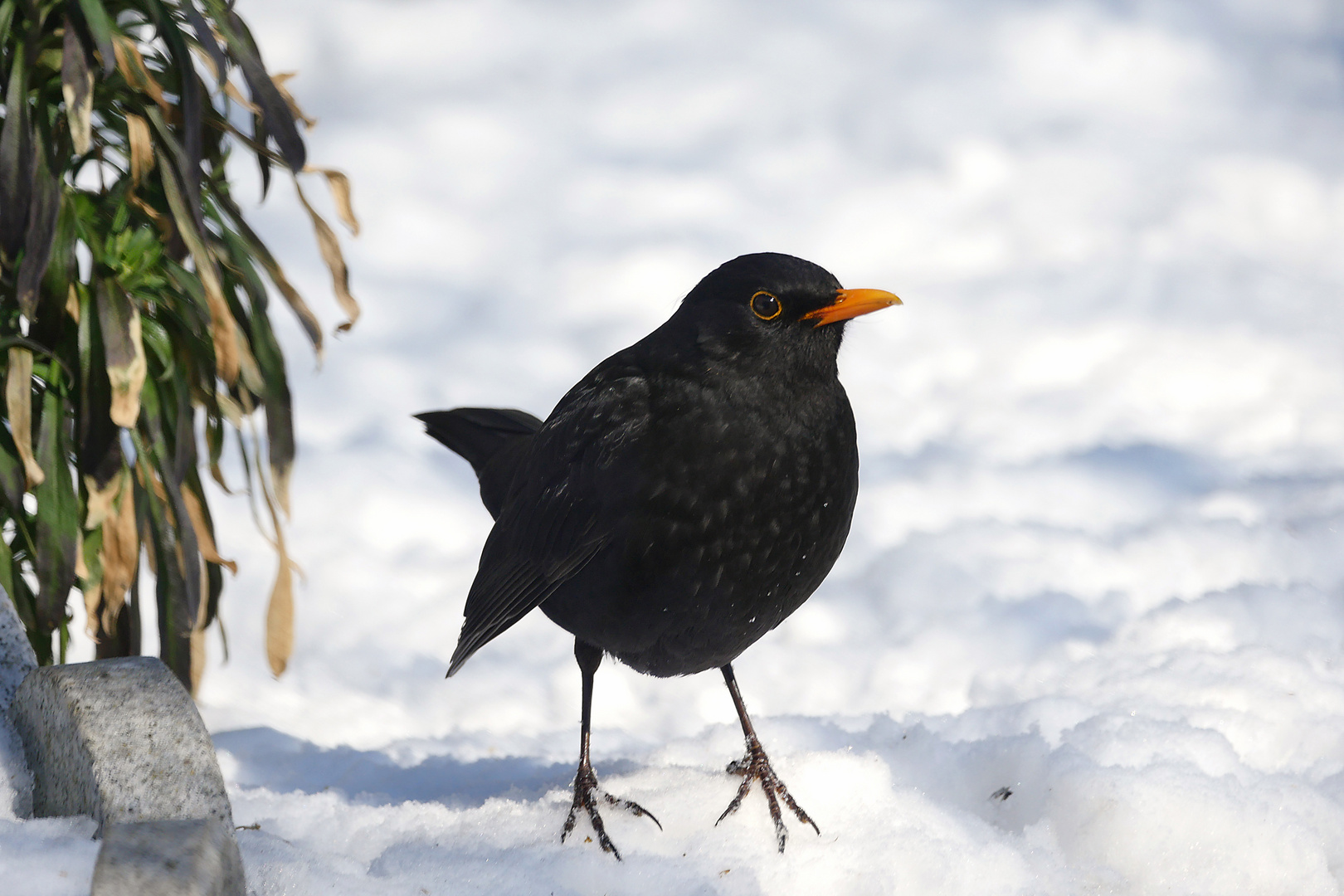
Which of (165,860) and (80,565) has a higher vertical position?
(165,860)

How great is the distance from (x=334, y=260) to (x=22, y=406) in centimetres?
98

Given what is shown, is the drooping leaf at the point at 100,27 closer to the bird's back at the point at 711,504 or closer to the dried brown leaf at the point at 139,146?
the dried brown leaf at the point at 139,146

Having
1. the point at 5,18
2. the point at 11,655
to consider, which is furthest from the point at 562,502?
the point at 5,18

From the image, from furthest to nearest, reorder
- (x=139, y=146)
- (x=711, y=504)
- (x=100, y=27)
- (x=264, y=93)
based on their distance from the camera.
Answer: (x=264, y=93), (x=139, y=146), (x=100, y=27), (x=711, y=504)

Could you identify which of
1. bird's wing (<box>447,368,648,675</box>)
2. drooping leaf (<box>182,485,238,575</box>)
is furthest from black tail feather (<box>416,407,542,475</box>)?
drooping leaf (<box>182,485,238,575</box>)

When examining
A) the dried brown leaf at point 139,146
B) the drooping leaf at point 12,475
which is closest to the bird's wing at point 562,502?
the drooping leaf at point 12,475

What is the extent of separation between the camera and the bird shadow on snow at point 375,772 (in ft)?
9.19

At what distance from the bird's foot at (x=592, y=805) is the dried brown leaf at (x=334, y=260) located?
5.09 ft

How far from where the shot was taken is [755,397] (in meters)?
2.10

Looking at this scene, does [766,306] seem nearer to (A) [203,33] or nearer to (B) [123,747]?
(B) [123,747]

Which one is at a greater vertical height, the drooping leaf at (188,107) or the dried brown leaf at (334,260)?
the drooping leaf at (188,107)

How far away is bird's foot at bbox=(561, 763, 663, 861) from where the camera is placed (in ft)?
7.15

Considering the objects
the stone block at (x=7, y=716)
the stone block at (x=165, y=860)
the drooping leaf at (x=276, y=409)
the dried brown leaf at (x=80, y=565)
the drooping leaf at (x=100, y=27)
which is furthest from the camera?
the drooping leaf at (x=276, y=409)

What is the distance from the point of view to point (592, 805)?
7.32 feet
